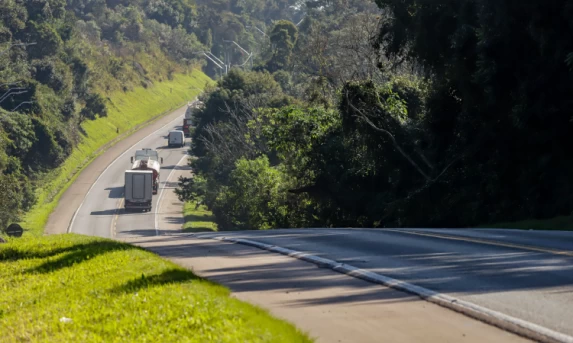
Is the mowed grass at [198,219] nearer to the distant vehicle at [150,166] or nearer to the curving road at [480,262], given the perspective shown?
the distant vehicle at [150,166]

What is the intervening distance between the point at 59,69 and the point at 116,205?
2476 centimetres

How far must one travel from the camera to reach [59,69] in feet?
316

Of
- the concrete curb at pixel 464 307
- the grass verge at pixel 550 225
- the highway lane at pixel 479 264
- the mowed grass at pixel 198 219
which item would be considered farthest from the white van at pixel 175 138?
the concrete curb at pixel 464 307

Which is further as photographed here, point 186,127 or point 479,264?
point 186,127

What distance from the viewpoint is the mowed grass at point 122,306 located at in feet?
29.7

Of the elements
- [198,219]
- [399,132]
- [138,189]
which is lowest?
[198,219]

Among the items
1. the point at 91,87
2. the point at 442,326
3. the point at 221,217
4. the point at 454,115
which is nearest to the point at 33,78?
the point at 91,87

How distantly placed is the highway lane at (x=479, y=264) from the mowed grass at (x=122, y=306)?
2.75m

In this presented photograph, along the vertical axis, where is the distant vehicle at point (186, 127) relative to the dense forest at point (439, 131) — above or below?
above

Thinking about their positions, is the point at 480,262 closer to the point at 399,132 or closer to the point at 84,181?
the point at 399,132

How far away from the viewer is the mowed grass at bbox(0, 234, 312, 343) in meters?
9.05

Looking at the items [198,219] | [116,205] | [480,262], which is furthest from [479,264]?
[116,205]

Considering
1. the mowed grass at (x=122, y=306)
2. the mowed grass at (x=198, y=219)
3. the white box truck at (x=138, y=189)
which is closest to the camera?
the mowed grass at (x=122, y=306)

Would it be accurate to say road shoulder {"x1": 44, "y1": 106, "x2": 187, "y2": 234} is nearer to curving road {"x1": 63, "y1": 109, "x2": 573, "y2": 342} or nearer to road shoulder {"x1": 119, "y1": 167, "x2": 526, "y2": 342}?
curving road {"x1": 63, "y1": 109, "x2": 573, "y2": 342}
